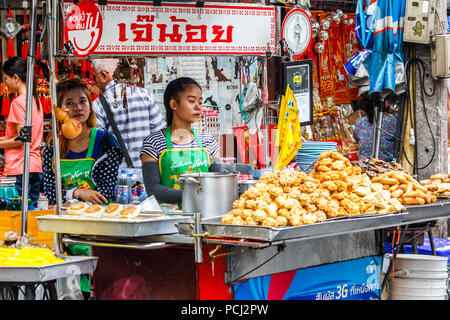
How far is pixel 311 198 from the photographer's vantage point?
355 cm

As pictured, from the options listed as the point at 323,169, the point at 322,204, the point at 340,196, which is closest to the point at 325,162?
the point at 323,169

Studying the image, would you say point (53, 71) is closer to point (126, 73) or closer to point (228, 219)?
point (126, 73)

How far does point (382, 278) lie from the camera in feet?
15.6

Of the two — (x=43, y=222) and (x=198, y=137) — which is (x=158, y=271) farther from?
(x=198, y=137)

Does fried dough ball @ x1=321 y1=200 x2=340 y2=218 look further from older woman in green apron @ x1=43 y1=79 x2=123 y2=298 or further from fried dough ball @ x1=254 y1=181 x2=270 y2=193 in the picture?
older woman in green apron @ x1=43 y1=79 x2=123 y2=298

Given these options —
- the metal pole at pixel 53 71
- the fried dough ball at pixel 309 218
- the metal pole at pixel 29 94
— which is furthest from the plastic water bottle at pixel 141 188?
the fried dough ball at pixel 309 218

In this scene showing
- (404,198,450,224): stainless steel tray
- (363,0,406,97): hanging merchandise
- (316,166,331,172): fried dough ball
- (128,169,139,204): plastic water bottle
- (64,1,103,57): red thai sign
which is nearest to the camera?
(316,166,331,172): fried dough ball

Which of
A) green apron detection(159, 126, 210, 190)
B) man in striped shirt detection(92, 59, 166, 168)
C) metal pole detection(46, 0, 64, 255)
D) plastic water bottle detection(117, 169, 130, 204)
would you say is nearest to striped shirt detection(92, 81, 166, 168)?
Answer: man in striped shirt detection(92, 59, 166, 168)

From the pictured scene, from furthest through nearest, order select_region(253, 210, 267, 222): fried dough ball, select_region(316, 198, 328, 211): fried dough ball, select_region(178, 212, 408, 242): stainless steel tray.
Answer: select_region(316, 198, 328, 211): fried dough ball, select_region(253, 210, 267, 222): fried dough ball, select_region(178, 212, 408, 242): stainless steel tray

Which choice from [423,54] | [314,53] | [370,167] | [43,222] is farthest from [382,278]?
[314,53]

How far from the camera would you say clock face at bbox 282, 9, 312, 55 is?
213 inches

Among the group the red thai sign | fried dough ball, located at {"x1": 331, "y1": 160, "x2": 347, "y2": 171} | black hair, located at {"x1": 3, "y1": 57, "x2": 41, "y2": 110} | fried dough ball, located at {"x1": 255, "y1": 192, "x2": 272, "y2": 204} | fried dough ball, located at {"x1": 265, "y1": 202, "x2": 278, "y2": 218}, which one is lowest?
fried dough ball, located at {"x1": 265, "y1": 202, "x2": 278, "y2": 218}

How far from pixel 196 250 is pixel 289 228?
512 millimetres
